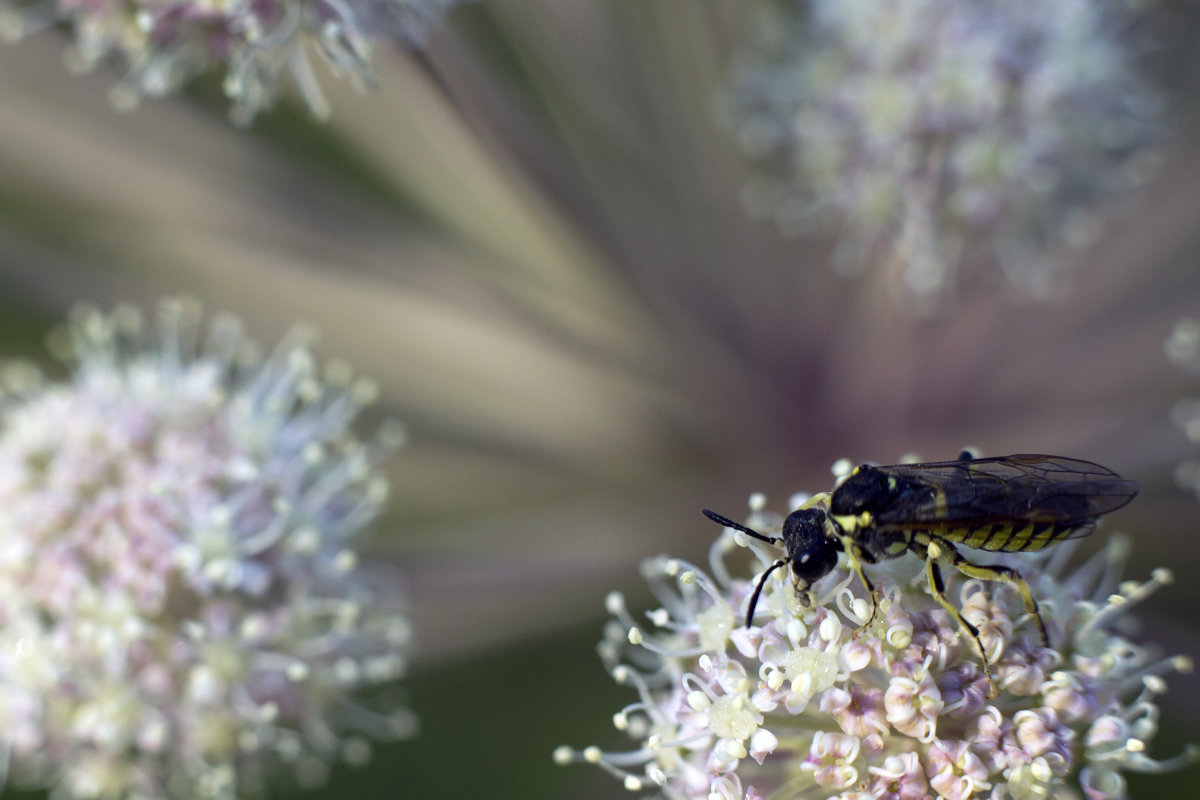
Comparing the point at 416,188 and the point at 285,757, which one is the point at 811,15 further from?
the point at 285,757

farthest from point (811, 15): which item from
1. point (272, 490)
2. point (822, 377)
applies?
point (272, 490)

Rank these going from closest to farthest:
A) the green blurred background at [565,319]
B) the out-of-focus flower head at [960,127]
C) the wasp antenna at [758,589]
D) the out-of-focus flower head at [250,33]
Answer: the wasp antenna at [758,589], the out-of-focus flower head at [250,33], the out-of-focus flower head at [960,127], the green blurred background at [565,319]

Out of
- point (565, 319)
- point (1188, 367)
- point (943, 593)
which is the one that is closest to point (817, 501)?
A: point (943, 593)

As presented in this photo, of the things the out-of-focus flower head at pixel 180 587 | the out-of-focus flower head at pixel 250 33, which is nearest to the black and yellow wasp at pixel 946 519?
the out-of-focus flower head at pixel 180 587

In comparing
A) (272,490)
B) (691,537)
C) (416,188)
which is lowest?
(272,490)

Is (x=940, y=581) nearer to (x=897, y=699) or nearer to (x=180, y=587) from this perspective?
(x=897, y=699)

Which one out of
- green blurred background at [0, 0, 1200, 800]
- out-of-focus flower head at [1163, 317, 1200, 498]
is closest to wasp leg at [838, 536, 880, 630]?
out-of-focus flower head at [1163, 317, 1200, 498]

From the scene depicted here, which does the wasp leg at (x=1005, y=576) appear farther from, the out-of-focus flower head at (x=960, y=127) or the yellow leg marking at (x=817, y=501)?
the out-of-focus flower head at (x=960, y=127)
